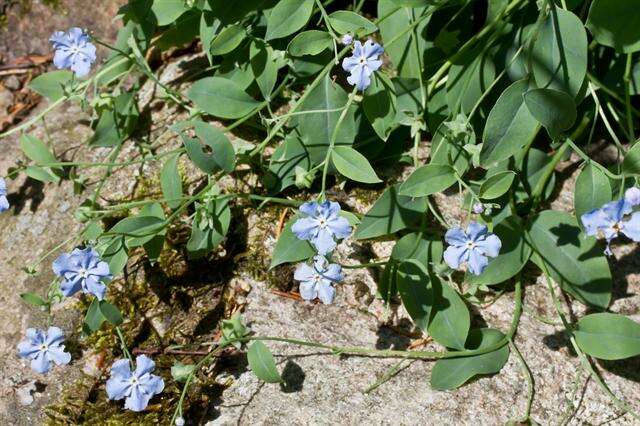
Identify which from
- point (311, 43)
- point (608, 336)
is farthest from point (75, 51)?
point (608, 336)

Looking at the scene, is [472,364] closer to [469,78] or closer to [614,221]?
[614,221]

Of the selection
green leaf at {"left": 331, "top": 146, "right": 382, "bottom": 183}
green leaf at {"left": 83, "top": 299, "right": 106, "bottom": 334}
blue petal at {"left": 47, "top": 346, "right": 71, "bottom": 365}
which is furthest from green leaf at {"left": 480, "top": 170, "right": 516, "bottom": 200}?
blue petal at {"left": 47, "top": 346, "right": 71, "bottom": 365}

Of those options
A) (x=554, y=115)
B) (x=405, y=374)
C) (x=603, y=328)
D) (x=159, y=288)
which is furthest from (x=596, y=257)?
(x=159, y=288)

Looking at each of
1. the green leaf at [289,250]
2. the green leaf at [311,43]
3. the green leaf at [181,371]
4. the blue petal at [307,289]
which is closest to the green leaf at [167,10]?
the green leaf at [311,43]

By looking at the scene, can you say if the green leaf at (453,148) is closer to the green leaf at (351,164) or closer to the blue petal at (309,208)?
the green leaf at (351,164)

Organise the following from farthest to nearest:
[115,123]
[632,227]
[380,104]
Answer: [115,123], [380,104], [632,227]

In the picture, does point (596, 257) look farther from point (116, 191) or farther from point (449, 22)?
point (116, 191)

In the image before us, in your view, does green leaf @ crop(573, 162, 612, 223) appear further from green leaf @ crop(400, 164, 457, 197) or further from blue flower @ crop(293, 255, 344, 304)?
blue flower @ crop(293, 255, 344, 304)
